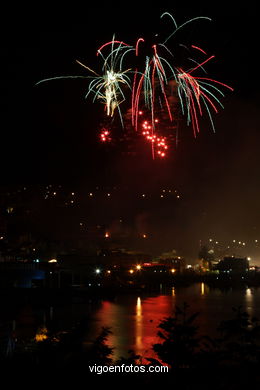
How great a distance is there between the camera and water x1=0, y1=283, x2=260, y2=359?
9.29 meters

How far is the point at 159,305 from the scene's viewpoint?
1634cm

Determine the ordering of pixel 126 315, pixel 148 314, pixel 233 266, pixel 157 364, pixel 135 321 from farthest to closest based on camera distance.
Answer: pixel 233 266
pixel 148 314
pixel 126 315
pixel 135 321
pixel 157 364

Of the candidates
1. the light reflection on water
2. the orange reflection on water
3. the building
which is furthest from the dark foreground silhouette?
the building

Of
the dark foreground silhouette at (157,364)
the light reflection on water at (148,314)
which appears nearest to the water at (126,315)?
the light reflection on water at (148,314)

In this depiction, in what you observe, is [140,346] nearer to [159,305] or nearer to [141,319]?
[141,319]

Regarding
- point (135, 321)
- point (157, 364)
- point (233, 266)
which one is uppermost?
point (233, 266)

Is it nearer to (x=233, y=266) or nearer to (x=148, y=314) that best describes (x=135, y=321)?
(x=148, y=314)

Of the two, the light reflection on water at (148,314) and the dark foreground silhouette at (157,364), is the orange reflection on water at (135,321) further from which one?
the dark foreground silhouette at (157,364)

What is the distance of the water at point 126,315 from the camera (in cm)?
929

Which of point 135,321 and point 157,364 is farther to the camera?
point 135,321

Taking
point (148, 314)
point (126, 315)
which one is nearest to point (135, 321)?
point (126, 315)

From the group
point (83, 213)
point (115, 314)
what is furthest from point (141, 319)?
point (83, 213)

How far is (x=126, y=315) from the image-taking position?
13.6 meters

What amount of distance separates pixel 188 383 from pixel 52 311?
1222cm
